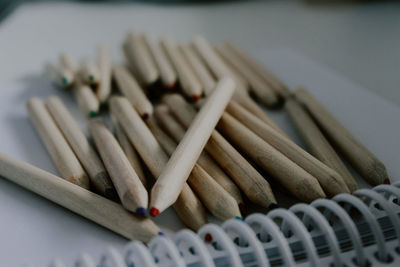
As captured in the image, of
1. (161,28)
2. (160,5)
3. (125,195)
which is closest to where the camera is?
(125,195)

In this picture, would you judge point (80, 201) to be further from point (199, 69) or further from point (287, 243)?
point (199, 69)

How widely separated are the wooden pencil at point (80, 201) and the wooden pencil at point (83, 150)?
0.05 feet

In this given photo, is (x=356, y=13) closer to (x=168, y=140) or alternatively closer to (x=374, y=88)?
(x=374, y=88)

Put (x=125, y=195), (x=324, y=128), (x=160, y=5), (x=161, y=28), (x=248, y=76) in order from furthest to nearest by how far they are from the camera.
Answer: (x=160, y=5) → (x=161, y=28) → (x=248, y=76) → (x=324, y=128) → (x=125, y=195)

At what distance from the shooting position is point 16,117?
42cm

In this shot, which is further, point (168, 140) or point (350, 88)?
point (350, 88)

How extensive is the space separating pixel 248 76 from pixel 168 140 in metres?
0.17

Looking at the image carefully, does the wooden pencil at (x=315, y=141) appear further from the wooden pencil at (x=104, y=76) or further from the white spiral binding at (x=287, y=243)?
the wooden pencil at (x=104, y=76)

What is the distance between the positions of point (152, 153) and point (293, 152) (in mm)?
101

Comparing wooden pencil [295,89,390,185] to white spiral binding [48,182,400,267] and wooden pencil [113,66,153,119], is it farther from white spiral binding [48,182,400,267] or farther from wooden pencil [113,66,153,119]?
wooden pencil [113,66,153,119]

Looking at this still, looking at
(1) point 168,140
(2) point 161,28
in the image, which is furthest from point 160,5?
(1) point 168,140

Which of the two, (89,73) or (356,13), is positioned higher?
(356,13)

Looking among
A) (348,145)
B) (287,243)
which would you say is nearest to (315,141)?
(348,145)

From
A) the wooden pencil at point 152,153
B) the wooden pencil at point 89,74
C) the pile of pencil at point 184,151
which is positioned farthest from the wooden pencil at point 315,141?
the wooden pencil at point 89,74
